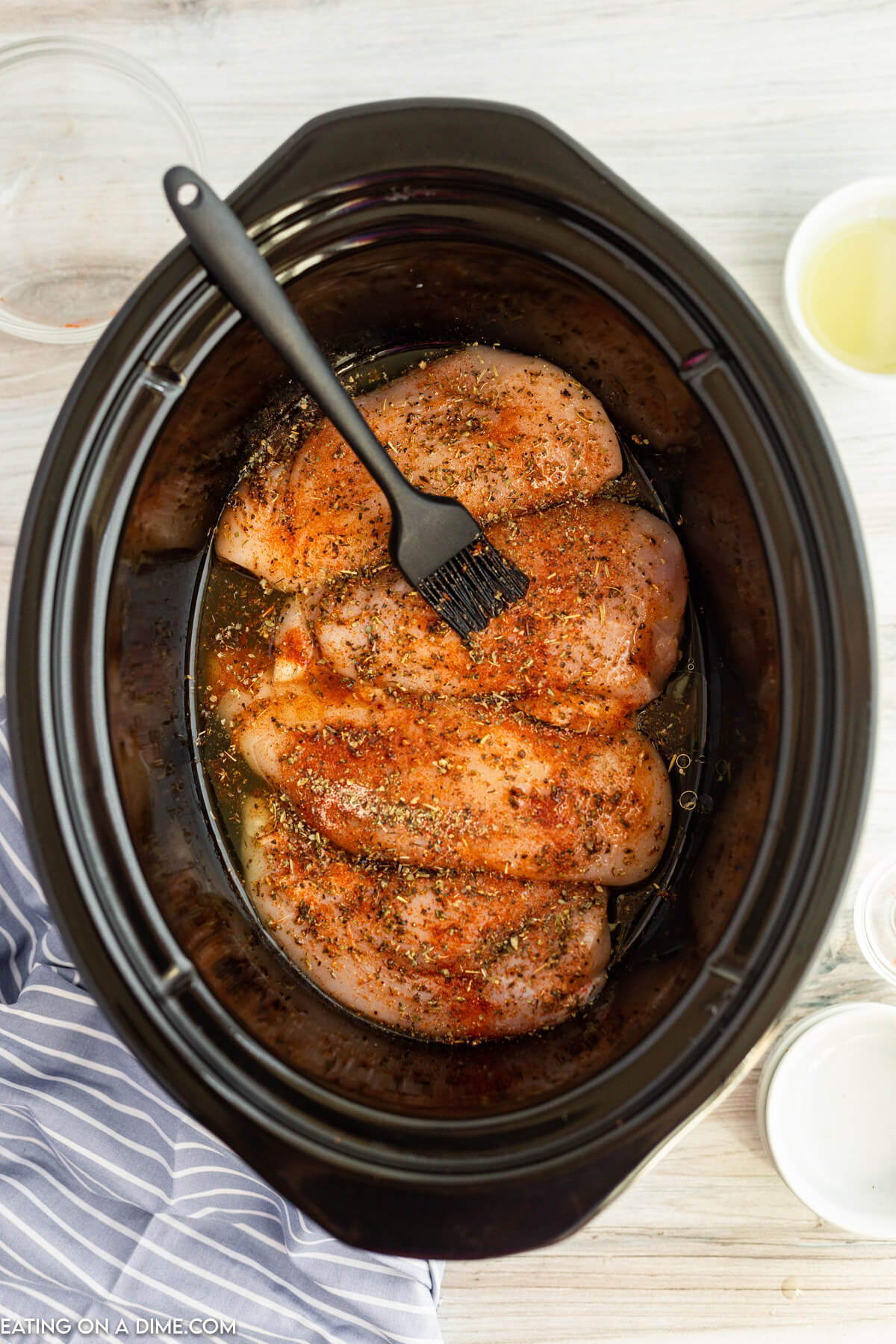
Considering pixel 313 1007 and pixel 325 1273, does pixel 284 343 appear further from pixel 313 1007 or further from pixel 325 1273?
pixel 325 1273

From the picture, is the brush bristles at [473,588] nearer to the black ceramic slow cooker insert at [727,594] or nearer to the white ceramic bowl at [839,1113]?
the black ceramic slow cooker insert at [727,594]

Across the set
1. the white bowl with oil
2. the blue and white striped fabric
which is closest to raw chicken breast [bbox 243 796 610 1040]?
the blue and white striped fabric

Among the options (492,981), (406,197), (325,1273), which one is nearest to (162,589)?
(406,197)

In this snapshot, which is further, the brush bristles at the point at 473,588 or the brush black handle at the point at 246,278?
the brush bristles at the point at 473,588

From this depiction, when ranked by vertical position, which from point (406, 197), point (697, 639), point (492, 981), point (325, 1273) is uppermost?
point (406, 197)

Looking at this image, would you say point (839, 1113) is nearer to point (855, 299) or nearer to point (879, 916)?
point (879, 916)

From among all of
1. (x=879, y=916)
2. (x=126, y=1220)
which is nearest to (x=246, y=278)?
(x=879, y=916)

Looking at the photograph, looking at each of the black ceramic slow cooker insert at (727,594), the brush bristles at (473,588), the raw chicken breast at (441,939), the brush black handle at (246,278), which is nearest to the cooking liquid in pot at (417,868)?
the raw chicken breast at (441,939)
